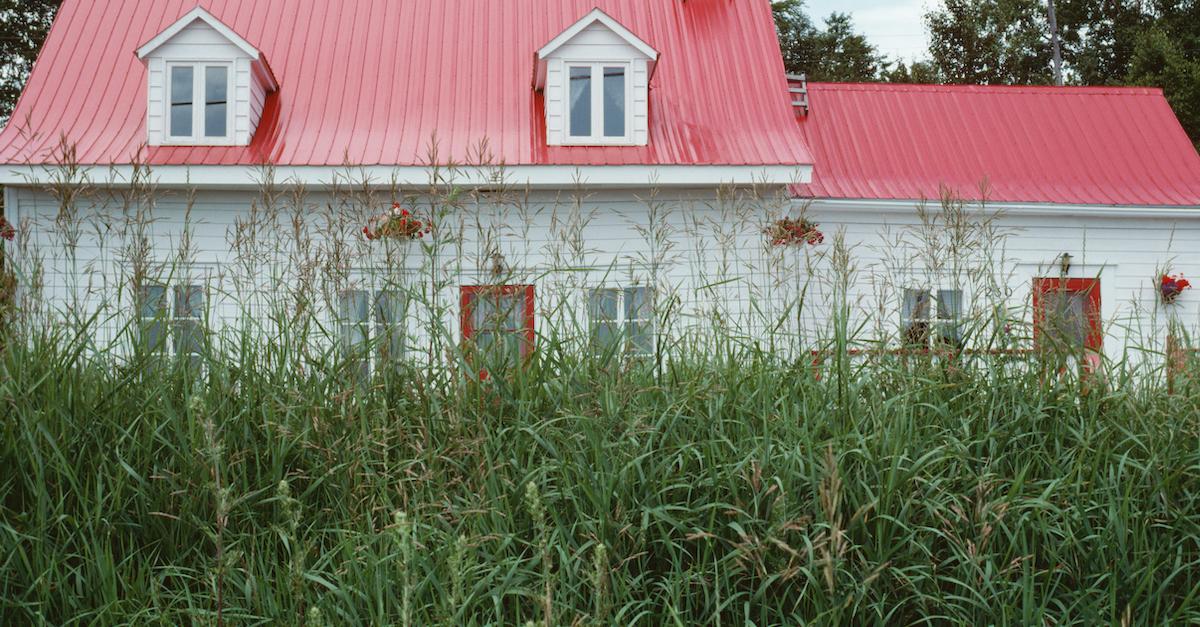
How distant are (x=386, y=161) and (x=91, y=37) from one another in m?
4.49

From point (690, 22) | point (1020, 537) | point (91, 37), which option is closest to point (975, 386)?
point (1020, 537)

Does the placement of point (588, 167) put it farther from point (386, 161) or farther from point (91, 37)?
point (91, 37)

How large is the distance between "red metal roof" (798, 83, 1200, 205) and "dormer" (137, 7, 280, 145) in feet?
20.3

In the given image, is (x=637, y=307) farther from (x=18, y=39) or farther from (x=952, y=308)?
(x=18, y=39)

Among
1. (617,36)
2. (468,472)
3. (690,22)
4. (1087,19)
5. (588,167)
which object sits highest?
(1087,19)

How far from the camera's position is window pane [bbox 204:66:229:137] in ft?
31.3

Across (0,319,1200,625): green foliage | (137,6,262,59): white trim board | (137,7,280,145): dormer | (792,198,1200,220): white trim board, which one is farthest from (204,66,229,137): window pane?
(0,319,1200,625): green foliage

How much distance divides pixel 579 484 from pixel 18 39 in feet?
73.9

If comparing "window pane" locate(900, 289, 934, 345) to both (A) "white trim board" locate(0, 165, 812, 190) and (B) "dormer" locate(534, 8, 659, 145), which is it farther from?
(B) "dormer" locate(534, 8, 659, 145)

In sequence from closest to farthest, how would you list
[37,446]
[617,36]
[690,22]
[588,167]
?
1. [37,446]
2. [588,167]
3. [617,36]
4. [690,22]

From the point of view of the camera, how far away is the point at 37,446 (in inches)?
116

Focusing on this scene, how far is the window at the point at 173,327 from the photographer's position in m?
3.40

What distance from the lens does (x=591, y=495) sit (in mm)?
2846

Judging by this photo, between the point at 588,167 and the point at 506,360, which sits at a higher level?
the point at 588,167
